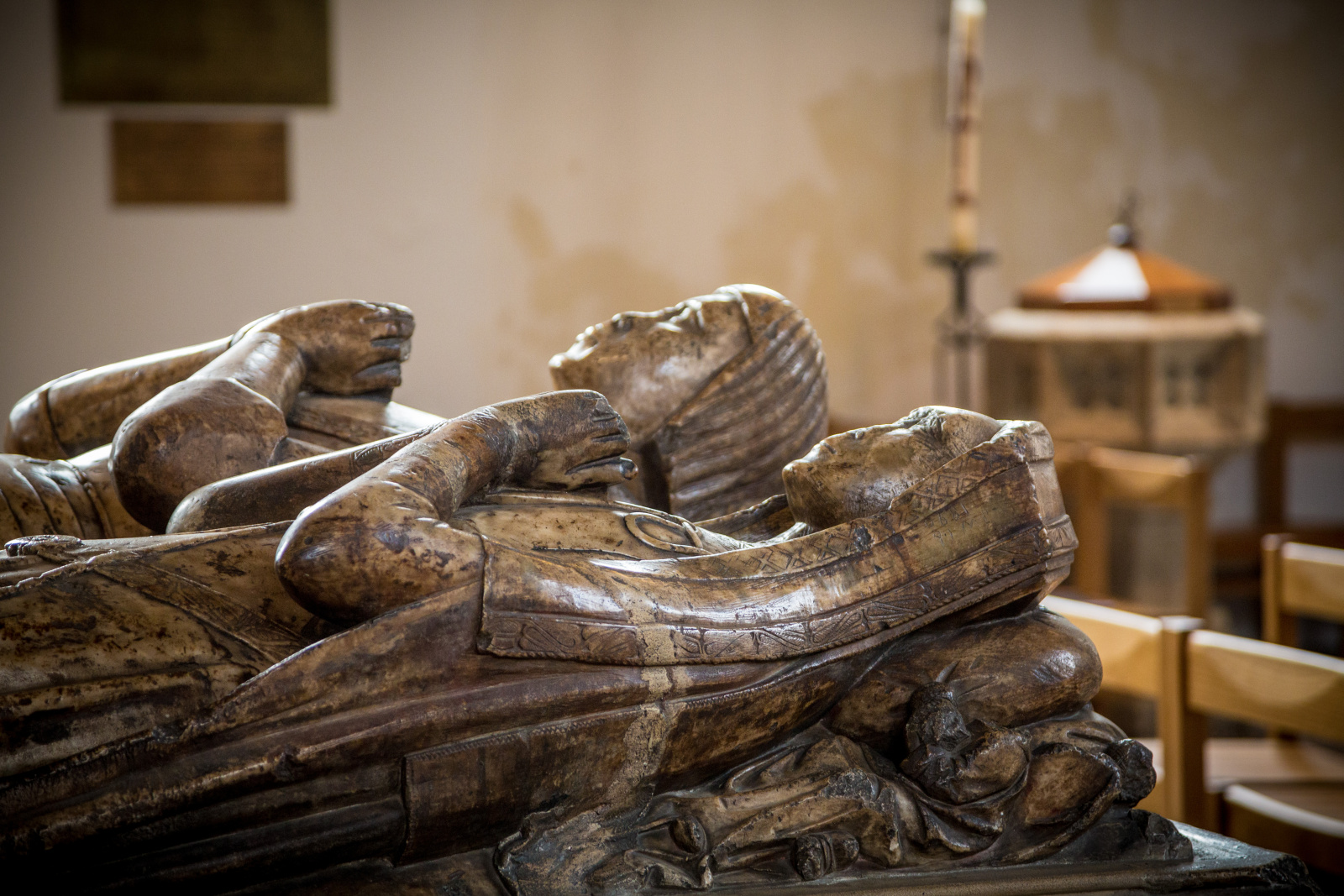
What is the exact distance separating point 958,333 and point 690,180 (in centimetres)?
150

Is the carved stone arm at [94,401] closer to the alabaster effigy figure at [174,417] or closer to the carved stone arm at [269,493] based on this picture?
the alabaster effigy figure at [174,417]

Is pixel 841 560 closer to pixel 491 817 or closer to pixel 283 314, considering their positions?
pixel 491 817

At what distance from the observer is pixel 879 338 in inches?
265

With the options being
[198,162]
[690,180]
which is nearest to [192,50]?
[198,162]

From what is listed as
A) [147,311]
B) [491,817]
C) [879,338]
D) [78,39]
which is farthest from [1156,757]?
[78,39]

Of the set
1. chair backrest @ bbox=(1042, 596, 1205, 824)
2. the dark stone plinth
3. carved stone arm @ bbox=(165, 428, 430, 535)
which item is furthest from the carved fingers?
chair backrest @ bbox=(1042, 596, 1205, 824)

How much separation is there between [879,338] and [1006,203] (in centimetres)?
93

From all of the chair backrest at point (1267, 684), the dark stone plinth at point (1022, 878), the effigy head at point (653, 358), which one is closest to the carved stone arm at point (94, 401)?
the effigy head at point (653, 358)

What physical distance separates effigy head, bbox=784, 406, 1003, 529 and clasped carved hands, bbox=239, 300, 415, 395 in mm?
781

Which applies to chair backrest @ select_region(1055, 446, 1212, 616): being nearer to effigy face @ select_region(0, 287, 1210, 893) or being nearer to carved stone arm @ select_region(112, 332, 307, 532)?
effigy face @ select_region(0, 287, 1210, 893)

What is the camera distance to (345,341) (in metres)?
2.31

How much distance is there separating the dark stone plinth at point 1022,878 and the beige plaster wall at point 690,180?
180 inches

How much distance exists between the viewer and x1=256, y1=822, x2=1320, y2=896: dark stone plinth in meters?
1.64

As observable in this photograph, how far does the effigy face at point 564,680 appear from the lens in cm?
158
